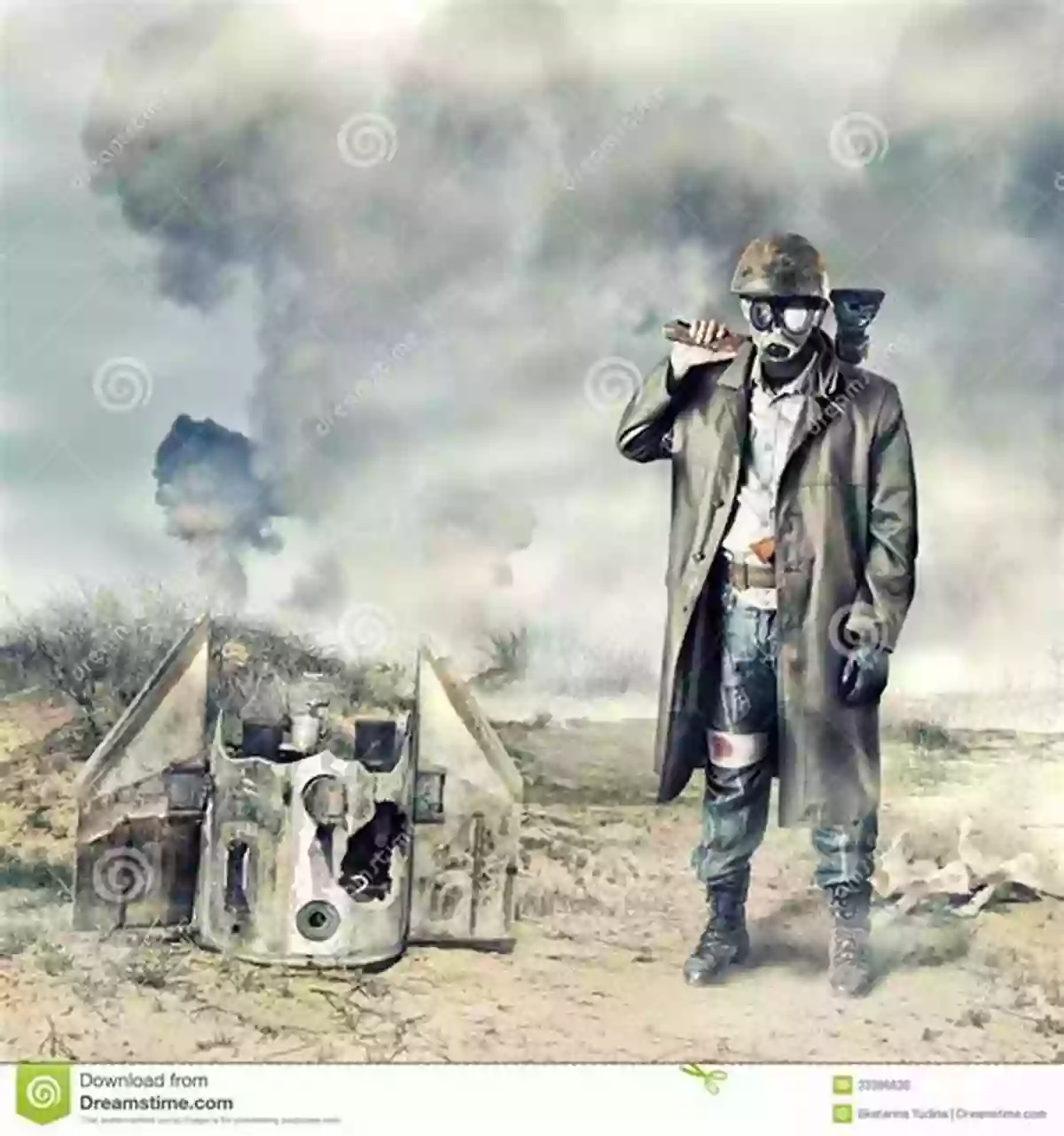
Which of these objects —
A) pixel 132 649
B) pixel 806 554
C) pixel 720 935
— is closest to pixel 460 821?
pixel 720 935

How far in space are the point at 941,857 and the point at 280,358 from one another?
4.97ft

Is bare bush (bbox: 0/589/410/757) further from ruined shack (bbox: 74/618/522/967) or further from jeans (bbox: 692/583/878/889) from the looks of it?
jeans (bbox: 692/583/878/889)

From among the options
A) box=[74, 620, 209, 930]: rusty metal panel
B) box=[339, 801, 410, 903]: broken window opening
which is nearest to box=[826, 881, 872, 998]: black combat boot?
box=[339, 801, 410, 903]: broken window opening

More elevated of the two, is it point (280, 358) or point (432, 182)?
point (432, 182)

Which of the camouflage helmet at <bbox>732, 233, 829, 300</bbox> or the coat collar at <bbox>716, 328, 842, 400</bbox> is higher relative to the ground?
the camouflage helmet at <bbox>732, 233, 829, 300</bbox>

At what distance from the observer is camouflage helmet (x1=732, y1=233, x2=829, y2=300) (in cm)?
266

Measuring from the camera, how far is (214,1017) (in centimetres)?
264

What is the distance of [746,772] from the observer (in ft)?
8.70

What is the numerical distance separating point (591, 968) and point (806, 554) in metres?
0.83

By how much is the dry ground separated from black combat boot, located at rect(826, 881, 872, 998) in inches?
1.1

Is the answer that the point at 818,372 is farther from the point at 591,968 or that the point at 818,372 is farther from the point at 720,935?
the point at 591,968
